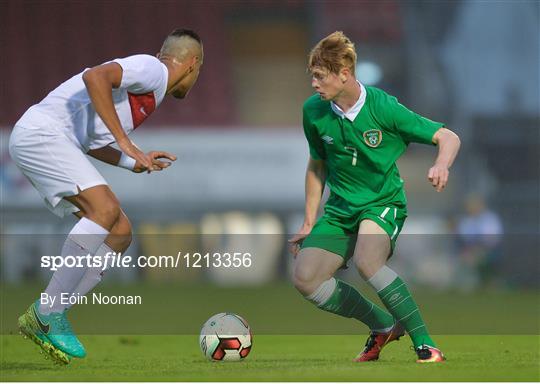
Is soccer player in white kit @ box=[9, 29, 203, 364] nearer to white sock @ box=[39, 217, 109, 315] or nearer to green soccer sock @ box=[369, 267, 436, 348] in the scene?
white sock @ box=[39, 217, 109, 315]

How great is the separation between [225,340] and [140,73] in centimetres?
168

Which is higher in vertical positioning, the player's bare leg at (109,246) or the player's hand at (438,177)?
the player's hand at (438,177)

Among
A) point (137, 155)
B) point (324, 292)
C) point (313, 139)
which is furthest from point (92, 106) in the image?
point (324, 292)

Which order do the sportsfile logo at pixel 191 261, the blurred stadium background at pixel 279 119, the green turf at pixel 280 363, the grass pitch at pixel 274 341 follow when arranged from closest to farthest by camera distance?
the green turf at pixel 280 363
the grass pitch at pixel 274 341
the sportsfile logo at pixel 191 261
the blurred stadium background at pixel 279 119

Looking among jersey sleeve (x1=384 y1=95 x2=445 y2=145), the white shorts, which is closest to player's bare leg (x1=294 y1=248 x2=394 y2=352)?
jersey sleeve (x1=384 y1=95 x2=445 y2=145)

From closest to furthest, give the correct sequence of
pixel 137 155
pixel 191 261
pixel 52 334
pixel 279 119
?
pixel 137 155, pixel 52 334, pixel 191 261, pixel 279 119

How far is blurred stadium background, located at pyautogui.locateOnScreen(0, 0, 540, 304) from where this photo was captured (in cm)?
1928

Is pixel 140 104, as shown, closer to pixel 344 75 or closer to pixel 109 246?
pixel 109 246

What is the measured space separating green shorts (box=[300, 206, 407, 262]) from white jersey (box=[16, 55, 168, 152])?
3.94 ft

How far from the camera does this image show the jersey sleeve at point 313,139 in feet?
22.6

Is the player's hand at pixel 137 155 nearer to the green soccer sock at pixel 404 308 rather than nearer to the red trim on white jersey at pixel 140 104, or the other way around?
the red trim on white jersey at pixel 140 104

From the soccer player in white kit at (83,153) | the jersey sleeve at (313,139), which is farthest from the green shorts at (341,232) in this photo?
the soccer player in white kit at (83,153)

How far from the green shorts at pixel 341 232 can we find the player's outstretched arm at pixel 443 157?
50 centimetres

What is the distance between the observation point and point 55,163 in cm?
650
